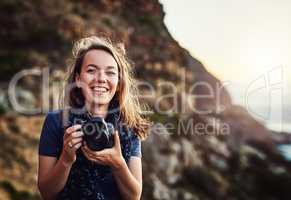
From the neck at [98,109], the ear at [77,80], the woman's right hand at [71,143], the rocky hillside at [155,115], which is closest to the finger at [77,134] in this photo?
the woman's right hand at [71,143]

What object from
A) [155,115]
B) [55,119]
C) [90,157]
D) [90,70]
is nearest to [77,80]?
[90,70]

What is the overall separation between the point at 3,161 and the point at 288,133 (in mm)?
1354

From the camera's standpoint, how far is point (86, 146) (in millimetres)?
2131

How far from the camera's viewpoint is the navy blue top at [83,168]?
209 centimetres

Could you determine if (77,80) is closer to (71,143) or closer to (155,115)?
(71,143)

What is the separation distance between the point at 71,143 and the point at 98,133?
101mm

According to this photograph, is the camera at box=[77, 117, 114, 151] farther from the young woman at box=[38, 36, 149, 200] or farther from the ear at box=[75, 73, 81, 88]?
the ear at box=[75, 73, 81, 88]

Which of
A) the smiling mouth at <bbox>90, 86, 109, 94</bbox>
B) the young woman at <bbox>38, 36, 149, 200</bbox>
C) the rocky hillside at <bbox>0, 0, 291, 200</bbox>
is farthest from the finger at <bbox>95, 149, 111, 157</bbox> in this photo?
the rocky hillside at <bbox>0, 0, 291, 200</bbox>

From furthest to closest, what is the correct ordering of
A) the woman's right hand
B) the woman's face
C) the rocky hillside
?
the rocky hillside < the woman's face < the woman's right hand

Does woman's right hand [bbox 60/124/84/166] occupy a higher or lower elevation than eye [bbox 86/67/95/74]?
lower

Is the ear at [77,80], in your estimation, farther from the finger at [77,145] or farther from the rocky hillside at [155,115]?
the rocky hillside at [155,115]

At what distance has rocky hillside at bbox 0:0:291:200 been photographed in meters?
2.72

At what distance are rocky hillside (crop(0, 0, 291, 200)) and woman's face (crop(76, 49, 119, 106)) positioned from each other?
510 mm

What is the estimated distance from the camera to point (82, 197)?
213cm
